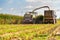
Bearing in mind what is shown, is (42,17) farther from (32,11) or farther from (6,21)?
(6,21)

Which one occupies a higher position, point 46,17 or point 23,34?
point 46,17

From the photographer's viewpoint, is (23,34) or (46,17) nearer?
Answer: (23,34)

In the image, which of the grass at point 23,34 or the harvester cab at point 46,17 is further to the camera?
the harvester cab at point 46,17

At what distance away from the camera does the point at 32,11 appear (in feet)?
149

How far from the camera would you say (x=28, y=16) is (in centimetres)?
4169

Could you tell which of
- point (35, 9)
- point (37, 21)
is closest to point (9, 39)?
Result: point (37, 21)

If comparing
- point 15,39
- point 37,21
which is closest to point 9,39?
point 15,39

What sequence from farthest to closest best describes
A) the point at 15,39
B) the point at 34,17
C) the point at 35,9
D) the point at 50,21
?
the point at 35,9 → the point at 34,17 → the point at 50,21 → the point at 15,39

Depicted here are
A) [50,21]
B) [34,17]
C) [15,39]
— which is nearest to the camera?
[15,39]

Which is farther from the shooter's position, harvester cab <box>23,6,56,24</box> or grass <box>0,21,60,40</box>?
harvester cab <box>23,6,56,24</box>

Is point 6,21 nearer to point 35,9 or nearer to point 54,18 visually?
point 35,9

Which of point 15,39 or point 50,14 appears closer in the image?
point 15,39

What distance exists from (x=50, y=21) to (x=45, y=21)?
1.07 meters

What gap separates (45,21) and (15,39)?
3199 cm
